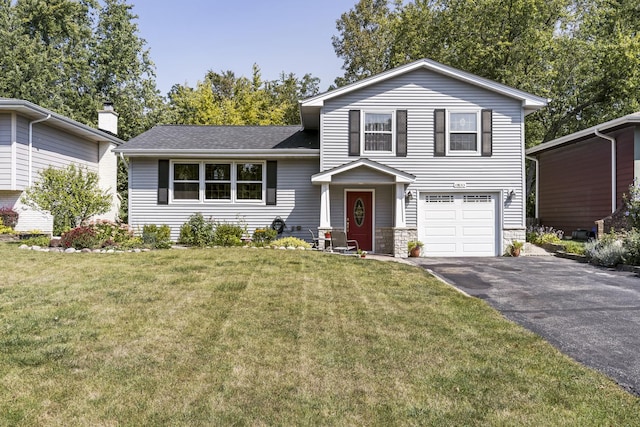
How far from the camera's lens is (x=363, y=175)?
13.1 m

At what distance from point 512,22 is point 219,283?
2320 centimetres

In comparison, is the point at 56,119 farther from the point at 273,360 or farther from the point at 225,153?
the point at 273,360

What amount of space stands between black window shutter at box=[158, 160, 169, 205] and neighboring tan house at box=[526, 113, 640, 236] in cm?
1489

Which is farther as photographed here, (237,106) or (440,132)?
(237,106)

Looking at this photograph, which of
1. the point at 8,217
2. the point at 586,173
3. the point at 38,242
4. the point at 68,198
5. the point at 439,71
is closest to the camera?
the point at 38,242

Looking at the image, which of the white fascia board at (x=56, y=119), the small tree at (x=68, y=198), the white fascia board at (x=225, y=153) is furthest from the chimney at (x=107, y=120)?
the small tree at (x=68, y=198)

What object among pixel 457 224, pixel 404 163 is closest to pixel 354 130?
pixel 404 163

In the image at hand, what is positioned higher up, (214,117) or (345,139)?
→ (214,117)

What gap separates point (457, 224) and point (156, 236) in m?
9.75

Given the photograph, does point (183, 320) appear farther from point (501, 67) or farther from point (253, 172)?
point (501, 67)

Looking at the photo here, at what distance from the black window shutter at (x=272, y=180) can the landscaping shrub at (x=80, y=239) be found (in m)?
5.39

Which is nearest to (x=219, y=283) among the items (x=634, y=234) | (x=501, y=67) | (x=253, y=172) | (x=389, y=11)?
(x=253, y=172)

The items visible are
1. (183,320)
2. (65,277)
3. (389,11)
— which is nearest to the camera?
(183,320)

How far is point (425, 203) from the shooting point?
545 inches
